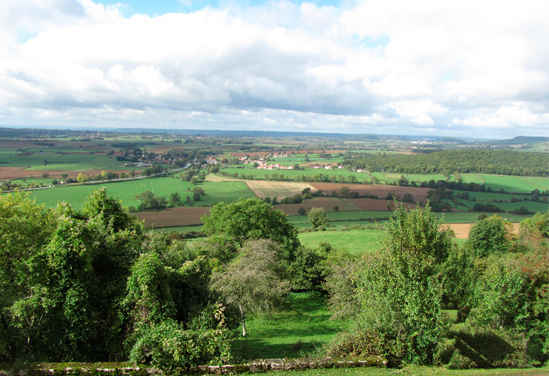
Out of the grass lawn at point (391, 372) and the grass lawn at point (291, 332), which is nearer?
the grass lawn at point (391, 372)

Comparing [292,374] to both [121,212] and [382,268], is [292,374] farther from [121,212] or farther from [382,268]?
[121,212]

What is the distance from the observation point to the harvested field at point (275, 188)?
8788cm

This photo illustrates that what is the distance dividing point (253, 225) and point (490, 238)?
113 ft

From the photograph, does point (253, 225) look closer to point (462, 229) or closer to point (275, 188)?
point (462, 229)

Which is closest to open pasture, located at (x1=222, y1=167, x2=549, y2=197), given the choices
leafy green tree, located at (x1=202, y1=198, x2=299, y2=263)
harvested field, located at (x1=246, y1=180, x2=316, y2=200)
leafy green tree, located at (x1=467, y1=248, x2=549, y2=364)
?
harvested field, located at (x1=246, y1=180, x2=316, y2=200)

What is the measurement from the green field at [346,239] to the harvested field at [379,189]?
33.1 metres

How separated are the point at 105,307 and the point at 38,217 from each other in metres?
7.84

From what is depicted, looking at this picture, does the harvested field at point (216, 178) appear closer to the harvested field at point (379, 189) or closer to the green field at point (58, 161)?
the harvested field at point (379, 189)

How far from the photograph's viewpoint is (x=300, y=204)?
8194 cm

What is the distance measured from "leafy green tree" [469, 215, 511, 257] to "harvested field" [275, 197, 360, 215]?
1353 inches

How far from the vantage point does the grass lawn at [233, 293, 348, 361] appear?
17469 mm

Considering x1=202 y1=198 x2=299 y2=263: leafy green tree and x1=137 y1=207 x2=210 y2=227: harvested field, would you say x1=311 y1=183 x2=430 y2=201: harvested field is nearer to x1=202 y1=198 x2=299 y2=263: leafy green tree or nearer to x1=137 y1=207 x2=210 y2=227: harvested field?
x1=137 y1=207 x2=210 y2=227: harvested field

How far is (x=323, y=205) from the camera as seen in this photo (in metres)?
80.6

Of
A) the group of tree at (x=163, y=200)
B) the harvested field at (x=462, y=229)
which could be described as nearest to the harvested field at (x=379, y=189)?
the harvested field at (x=462, y=229)
